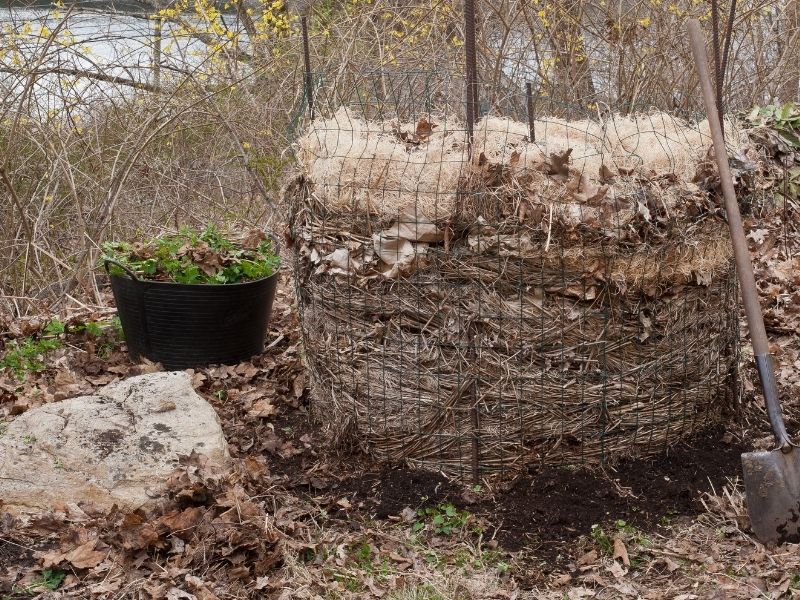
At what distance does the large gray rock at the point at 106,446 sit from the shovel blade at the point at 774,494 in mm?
2356

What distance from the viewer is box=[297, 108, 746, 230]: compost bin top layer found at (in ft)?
13.3

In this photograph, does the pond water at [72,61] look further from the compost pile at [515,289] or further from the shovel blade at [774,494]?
the shovel blade at [774,494]

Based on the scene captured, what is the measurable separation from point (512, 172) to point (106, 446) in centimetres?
223

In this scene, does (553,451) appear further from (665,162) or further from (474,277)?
(665,162)

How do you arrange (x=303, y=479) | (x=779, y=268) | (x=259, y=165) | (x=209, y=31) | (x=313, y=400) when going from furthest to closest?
(x=209, y=31)
(x=259, y=165)
(x=779, y=268)
(x=313, y=400)
(x=303, y=479)

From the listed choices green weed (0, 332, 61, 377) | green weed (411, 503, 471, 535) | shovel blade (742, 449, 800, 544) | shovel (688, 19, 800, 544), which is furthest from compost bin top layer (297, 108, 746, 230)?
green weed (0, 332, 61, 377)

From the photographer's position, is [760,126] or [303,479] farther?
[760,126]

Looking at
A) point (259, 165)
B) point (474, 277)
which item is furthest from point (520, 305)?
point (259, 165)

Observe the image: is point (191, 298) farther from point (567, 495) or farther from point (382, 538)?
point (567, 495)

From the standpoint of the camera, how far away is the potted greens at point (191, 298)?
568 cm

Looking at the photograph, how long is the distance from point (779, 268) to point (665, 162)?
3.22m

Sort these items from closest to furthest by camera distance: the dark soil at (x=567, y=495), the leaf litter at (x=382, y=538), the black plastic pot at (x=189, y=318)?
1. the leaf litter at (x=382, y=538)
2. the dark soil at (x=567, y=495)
3. the black plastic pot at (x=189, y=318)

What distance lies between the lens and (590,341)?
167 inches

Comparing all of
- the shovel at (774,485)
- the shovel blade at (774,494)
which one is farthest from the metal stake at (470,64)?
the shovel blade at (774,494)
